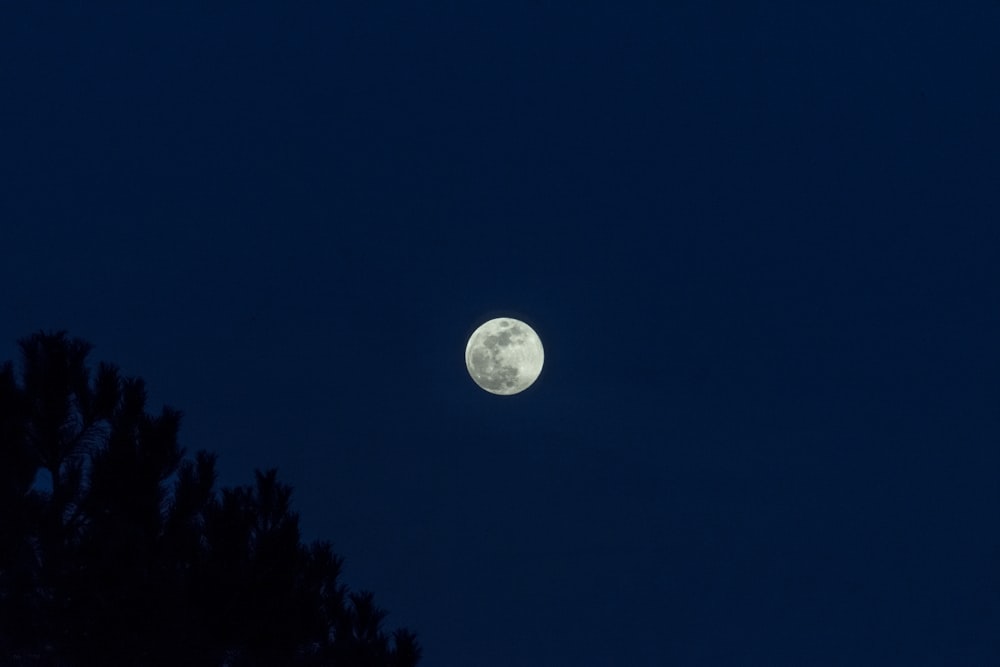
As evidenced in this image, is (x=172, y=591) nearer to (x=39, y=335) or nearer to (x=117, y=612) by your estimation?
(x=117, y=612)

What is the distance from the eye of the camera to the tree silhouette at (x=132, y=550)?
10.8 meters

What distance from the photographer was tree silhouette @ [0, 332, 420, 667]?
10.8m

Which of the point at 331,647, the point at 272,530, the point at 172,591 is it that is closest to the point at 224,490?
the point at 272,530

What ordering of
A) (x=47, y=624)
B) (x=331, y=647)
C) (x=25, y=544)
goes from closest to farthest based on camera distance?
1. (x=47, y=624)
2. (x=25, y=544)
3. (x=331, y=647)

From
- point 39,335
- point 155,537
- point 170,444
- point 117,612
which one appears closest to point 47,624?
point 117,612

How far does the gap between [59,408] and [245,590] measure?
297cm

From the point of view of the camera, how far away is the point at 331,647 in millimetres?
13828

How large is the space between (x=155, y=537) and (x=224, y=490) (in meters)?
0.84

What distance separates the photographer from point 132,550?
10695mm

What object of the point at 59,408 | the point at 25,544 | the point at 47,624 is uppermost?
the point at 59,408

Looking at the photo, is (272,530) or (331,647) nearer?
(272,530)

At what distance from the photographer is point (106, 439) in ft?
41.8

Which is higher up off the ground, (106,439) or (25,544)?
(106,439)

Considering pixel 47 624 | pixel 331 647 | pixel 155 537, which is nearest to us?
pixel 47 624
